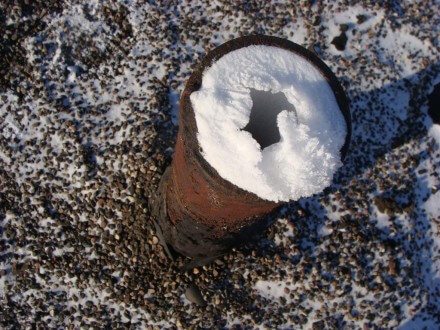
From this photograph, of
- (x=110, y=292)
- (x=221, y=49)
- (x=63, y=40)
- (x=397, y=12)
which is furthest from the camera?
(x=397, y=12)

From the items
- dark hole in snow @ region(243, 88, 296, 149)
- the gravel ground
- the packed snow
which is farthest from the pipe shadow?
the packed snow

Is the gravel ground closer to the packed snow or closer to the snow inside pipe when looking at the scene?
the snow inside pipe

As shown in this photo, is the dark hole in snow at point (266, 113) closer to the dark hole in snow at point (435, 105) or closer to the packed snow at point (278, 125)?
the packed snow at point (278, 125)

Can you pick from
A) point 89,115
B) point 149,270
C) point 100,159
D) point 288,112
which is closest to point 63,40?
point 89,115

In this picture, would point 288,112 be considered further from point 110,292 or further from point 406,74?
point 406,74

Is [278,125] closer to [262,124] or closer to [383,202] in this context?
[262,124]

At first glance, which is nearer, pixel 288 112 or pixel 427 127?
pixel 288 112

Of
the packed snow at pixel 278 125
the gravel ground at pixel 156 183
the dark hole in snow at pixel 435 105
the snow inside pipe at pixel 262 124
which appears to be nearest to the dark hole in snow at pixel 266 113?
the snow inside pipe at pixel 262 124

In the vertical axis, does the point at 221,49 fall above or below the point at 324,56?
below
